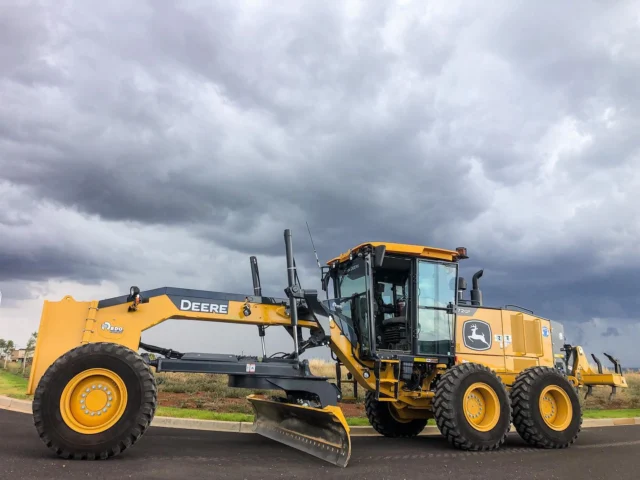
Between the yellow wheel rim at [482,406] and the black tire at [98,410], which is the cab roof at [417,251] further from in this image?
the black tire at [98,410]

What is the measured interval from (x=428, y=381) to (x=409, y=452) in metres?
1.51

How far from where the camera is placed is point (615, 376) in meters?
10.8

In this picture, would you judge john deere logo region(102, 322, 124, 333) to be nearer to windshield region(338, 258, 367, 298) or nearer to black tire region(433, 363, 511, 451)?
windshield region(338, 258, 367, 298)

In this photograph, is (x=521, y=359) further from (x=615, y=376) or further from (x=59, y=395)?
(x=59, y=395)

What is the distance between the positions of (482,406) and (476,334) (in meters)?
1.66

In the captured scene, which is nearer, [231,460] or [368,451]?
[231,460]

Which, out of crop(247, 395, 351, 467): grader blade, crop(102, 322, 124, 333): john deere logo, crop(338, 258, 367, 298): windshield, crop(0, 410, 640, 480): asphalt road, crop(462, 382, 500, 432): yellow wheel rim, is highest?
crop(338, 258, 367, 298): windshield

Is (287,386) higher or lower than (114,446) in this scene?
higher

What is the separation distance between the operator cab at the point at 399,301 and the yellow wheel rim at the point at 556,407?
178 cm

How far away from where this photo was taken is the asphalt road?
555cm

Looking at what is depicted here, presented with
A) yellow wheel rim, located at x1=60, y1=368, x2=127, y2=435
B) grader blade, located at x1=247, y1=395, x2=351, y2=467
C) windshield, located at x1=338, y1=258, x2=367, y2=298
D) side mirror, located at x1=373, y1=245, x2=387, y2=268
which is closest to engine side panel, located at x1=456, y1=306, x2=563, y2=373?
windshield, located at x1=338, y1=258, x2=367, y2=298

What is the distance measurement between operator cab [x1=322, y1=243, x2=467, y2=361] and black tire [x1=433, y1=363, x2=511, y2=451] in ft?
2.94

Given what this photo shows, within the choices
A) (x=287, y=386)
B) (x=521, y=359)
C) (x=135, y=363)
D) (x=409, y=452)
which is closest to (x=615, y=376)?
(x=521, y=359)

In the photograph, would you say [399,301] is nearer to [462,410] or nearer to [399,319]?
[399,319]
